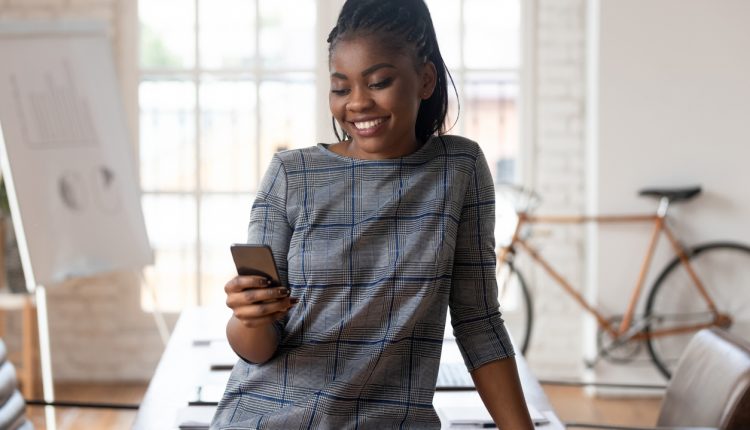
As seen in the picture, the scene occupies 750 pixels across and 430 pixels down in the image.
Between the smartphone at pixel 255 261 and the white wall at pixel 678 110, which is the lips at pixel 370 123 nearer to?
the smartphone at pixel 255 261

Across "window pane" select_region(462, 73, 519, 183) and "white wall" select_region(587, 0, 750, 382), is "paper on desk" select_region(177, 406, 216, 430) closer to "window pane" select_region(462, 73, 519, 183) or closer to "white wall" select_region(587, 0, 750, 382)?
"white wall" select_region(587, 0, 750, 382)

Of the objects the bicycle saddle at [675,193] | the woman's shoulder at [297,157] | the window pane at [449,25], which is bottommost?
the bicycle saddle at [675,193]

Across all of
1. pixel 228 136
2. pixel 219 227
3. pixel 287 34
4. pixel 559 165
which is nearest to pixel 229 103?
pixel 228 136

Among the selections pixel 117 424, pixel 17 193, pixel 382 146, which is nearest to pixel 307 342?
pixel 382 146

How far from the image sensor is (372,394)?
1.13 metres

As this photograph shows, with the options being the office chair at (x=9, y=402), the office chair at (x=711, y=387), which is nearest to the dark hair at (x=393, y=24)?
the office chair at (x=711, y=387)

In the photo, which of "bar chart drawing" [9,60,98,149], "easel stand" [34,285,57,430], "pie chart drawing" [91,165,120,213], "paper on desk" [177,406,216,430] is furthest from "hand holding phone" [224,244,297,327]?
"pie chart drawing" [91,165,120,213]

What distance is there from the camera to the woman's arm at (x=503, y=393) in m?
1.20

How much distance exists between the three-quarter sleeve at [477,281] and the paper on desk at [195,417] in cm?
60

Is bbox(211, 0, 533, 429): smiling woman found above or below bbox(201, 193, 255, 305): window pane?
above

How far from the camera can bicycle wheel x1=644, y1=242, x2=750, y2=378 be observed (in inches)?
178

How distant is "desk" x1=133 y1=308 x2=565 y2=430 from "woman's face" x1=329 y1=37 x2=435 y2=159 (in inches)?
29.2

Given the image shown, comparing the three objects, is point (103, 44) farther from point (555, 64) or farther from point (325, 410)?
point (325, 410)

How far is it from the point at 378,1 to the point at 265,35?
375cm
